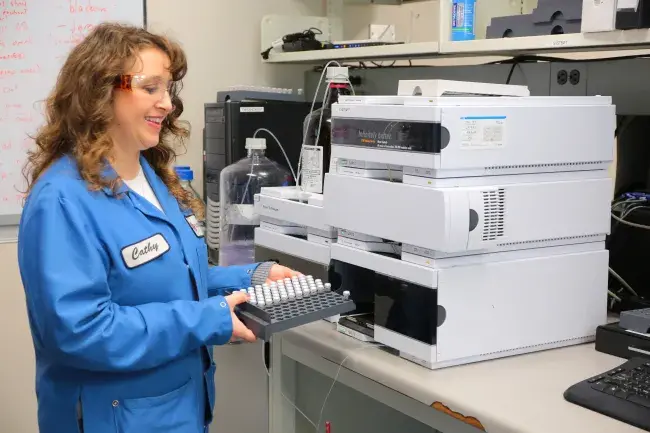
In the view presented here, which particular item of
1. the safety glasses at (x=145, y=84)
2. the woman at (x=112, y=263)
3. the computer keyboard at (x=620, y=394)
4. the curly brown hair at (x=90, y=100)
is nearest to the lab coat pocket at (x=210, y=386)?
the woman at (x=112, y=263)

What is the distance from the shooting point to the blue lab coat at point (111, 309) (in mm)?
1264

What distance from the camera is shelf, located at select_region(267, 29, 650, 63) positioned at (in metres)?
1.60

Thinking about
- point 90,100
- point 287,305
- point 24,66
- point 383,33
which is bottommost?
point 287,305

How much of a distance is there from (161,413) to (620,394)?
0.82 metres

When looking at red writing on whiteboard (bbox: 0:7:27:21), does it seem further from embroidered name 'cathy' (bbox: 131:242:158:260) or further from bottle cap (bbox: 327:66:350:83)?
embroidered name 'cathy' (bbox: 131:242:158:260)

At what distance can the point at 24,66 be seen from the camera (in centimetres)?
244

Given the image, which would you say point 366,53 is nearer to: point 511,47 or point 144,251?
point 511,47

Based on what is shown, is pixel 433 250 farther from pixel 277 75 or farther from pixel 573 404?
pixel 277 75

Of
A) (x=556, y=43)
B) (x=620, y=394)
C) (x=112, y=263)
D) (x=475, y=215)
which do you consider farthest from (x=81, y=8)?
(x=620, y=394)

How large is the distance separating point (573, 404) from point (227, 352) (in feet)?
5.31

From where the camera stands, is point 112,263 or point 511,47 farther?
point 511,47

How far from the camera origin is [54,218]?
128cm

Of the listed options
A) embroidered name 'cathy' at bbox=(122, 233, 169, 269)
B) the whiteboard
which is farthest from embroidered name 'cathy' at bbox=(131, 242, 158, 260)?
the whiteboard

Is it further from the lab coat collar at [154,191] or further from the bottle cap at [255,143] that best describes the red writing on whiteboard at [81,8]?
the lab coat collar at [154,191]
